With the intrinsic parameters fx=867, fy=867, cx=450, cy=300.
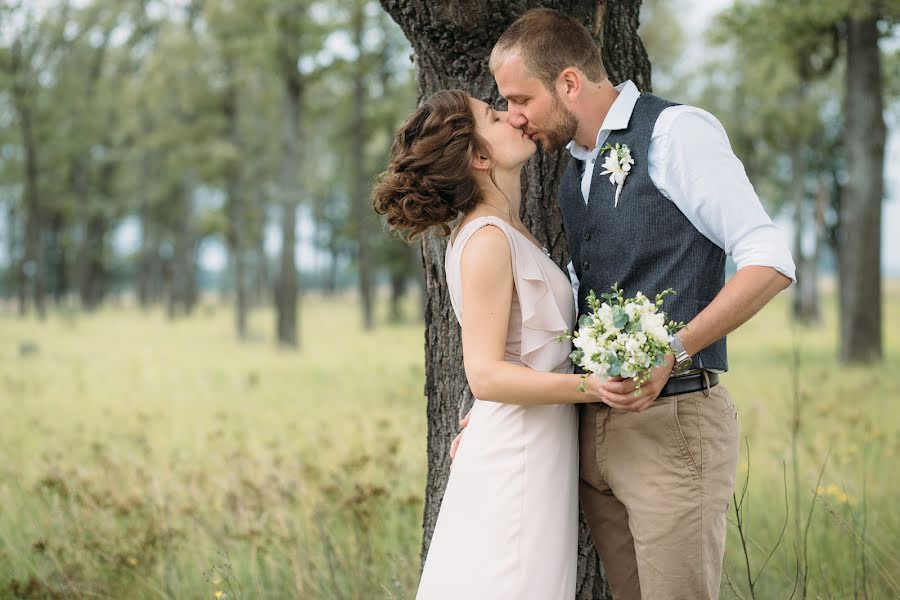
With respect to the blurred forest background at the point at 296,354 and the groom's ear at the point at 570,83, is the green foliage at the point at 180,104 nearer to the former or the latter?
the blurred forest background at the point at 296,354

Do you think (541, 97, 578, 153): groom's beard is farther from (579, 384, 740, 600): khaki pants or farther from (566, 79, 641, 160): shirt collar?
(579, 384, 740, 600): khaki pants

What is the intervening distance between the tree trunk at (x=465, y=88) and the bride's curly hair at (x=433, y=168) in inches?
25.8

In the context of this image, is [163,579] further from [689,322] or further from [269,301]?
[269,301]

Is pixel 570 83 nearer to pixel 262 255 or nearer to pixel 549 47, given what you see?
pixel 549 47

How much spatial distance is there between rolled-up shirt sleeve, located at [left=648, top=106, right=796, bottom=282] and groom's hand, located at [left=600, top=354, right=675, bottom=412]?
1.29 ft

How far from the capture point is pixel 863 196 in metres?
13.0

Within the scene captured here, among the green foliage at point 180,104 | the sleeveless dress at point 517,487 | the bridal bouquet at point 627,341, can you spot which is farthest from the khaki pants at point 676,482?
the green foliage at point 180,104

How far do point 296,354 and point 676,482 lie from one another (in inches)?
604

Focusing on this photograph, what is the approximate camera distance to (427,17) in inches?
137

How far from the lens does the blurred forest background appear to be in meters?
4.57

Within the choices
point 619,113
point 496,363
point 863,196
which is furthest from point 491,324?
point 863,196

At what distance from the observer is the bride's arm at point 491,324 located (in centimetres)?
256

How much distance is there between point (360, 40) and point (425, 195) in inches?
799

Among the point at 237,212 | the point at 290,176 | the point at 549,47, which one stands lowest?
the point at 549,47
